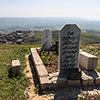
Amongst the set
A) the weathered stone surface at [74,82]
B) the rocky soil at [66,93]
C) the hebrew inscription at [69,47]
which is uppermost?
the hebrew inscription at [69,47]

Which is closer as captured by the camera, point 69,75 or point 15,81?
point 69,75

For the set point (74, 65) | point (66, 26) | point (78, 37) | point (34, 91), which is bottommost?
point (34, 91)

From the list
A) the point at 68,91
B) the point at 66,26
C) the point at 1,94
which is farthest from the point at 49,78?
the point at 66,26

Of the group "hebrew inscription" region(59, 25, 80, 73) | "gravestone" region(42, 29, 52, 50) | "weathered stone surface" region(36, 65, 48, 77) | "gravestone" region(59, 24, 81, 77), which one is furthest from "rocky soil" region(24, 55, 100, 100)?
"gravestone" region(42, 29, 52, 50)

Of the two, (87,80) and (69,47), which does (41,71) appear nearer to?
(69,47)

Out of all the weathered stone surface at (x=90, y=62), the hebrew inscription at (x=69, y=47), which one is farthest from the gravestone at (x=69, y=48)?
the weathered stone surface at (x=90, y=62)

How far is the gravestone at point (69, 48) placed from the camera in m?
5.51

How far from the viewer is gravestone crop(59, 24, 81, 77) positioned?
5.51m

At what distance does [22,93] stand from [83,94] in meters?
2.66

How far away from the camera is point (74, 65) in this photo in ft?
20.1

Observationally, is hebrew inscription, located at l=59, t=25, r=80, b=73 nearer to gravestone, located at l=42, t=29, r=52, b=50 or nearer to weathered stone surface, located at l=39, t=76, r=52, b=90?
weathered stone surface, located at l=39, t=76, r=52, b=90

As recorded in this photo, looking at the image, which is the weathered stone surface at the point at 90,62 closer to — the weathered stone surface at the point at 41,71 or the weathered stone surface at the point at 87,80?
the weathered stone surface at the point at 87,80

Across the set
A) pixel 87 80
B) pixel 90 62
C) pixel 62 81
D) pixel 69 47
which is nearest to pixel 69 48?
pixel 69 47

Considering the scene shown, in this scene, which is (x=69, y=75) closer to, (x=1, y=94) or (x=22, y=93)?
(x=22, y=93)
